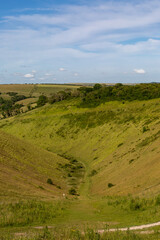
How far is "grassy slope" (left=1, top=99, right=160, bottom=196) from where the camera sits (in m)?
34.7

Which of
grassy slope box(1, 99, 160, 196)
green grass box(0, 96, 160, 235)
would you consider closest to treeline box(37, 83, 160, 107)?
green grass box(0, 96, 160, 235)

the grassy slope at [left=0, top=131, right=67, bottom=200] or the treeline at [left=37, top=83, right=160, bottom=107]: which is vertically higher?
the treeline at [left=37, top=83, right=160, bottom=107]

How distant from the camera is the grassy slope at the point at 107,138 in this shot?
→ 114 ft

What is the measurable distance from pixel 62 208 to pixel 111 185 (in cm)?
1451

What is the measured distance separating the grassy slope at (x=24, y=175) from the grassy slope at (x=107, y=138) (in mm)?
7024

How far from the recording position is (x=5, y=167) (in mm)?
37125

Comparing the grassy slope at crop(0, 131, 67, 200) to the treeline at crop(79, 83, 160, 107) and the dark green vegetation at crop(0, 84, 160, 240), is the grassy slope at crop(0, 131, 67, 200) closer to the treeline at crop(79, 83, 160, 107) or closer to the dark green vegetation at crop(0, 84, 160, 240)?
the dark green vegetation at crop(0, 84, 160, 240)

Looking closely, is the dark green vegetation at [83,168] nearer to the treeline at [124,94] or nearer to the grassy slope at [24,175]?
the grassy slope at [24,175]

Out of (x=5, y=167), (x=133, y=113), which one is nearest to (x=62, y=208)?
(x=5, y=167)

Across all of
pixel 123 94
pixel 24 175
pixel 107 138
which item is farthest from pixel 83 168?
pixel 123 94

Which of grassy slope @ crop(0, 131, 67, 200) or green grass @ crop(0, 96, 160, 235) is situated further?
grassy slope @ crop(0, 131, 67, 200)

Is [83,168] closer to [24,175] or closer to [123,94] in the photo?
[24,175]

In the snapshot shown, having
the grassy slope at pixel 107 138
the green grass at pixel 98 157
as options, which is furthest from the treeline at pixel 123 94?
the grassy slope at pixel 107 138

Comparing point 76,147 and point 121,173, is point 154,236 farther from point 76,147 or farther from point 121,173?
point 76,147
